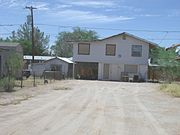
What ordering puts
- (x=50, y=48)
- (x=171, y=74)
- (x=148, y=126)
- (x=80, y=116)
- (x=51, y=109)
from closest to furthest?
(x=148, y=126) < (x=80, y=116) < (x=51, y=109) < (x=171, y=74) < (x=50, y=48)

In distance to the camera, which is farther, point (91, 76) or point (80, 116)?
point (91, 76)

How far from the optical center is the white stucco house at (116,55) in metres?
58.0

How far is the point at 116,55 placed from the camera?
58312 millimetres

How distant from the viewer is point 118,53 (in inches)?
2292

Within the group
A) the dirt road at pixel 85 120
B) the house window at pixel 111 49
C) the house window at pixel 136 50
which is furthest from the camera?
the house window at pixel 111 49

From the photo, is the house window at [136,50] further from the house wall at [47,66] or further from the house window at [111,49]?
the house wall at [47,66]

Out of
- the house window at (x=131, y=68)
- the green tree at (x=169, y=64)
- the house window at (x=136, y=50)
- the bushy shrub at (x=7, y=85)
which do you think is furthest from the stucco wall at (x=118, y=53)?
the bushy shrub at (x=7, y=85)

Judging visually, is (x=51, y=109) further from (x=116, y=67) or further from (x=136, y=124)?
(x=116, y=67)

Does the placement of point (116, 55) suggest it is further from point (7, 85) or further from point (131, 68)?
point (7, 85)

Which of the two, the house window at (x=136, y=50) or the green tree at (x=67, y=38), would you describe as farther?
the green tree at (x=67, y=38)

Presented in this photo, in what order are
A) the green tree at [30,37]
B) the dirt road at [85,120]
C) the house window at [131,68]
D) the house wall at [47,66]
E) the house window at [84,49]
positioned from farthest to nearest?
the green tree at [30,37] < the house wall at [47,66] < the house window at [84,49] < the house window at [131,68] < the dirt road at [85,120]

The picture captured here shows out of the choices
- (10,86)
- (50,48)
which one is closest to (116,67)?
(10,86)

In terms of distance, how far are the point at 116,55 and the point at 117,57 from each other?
31cm

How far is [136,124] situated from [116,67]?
1732 inches
